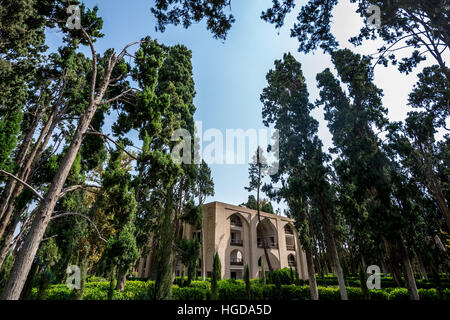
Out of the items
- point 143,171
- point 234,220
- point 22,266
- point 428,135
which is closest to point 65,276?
point 143,171

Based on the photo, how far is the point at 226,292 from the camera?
587 inches

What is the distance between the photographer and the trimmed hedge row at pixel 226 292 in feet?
32.0

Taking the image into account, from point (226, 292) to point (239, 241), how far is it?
11333mm

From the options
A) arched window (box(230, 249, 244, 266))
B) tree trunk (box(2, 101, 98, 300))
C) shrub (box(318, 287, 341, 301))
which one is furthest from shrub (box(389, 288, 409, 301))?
tree trunk (box(2, 101, 98, 300))

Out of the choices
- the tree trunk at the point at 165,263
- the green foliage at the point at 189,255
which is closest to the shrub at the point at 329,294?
the green foliage at the point at 189,255

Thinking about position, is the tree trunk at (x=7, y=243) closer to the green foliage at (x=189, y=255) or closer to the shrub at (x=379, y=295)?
the green foliage at (x=189, y=255)

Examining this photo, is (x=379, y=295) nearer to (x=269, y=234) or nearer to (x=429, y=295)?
(x=429, y=295)

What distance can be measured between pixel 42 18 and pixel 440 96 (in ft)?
66.1

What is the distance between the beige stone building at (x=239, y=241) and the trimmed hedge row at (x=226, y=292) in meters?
4.30

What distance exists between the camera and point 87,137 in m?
7.35

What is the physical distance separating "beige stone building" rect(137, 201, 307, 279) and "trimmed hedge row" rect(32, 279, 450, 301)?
4.30 meters

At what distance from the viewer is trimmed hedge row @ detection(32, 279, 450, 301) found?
9.75m

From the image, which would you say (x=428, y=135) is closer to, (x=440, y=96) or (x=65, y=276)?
(x=440, y=96)
